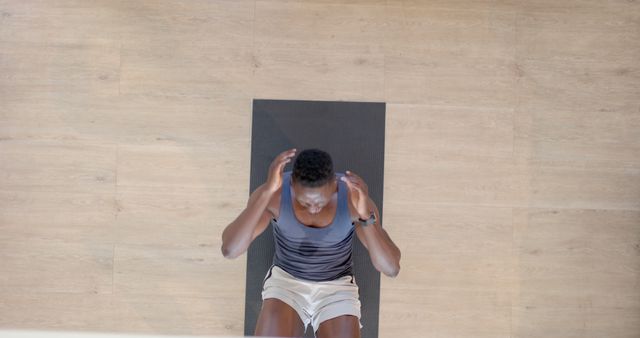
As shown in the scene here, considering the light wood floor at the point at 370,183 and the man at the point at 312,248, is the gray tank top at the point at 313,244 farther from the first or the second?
the light wood floor at the point at 370,183

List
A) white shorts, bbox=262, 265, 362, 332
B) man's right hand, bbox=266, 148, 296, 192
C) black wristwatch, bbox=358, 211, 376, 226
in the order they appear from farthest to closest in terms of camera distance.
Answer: white shorts, bbox=262, 265, 362, 332 < black wristwatch, bbox=358, 211, 376, 226 < man's right hand, bbox=266, 148, 296, 192

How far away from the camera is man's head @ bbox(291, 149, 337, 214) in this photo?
212cm

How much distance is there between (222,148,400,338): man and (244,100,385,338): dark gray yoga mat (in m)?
0.32

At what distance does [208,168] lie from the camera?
299 cm

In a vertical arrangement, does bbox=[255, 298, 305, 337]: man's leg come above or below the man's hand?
below

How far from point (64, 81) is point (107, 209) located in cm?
73

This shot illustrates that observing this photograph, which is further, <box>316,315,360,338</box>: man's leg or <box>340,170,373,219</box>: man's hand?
<box>316,315,360,338</box>: man's leg

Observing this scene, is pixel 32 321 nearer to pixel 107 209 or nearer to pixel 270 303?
pixel 107 209

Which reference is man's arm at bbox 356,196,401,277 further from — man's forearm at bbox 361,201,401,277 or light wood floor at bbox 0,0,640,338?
light wood floor at bbox 0,0,640,338

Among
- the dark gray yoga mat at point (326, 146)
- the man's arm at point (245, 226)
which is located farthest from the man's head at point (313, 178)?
the dark gray yoga mat at point (326, 146)

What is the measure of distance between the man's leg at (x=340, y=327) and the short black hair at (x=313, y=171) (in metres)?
0.74

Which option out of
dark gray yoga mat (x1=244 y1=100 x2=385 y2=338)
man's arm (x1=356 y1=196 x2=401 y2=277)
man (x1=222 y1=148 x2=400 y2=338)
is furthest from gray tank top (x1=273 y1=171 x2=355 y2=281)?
dark gray yoga mat (x1=244 y1=100 x2=385 y2=338)

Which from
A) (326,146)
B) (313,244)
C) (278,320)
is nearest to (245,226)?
(313,244)

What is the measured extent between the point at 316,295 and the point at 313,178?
2.33ft
